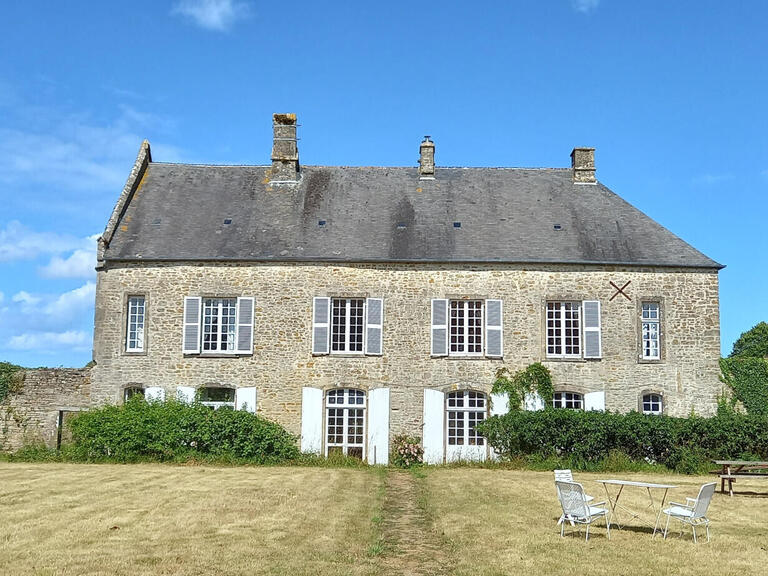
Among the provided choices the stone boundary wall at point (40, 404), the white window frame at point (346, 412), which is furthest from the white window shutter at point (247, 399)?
the stone boundary wall at point (40, 404)

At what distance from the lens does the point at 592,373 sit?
65.2ft

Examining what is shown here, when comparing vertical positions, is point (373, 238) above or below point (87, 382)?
above

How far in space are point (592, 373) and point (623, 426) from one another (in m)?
2.00

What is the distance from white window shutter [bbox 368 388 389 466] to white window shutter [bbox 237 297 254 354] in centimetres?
317

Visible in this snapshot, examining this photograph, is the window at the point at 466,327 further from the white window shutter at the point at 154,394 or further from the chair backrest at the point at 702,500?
the chair backrest at the point at 702,500

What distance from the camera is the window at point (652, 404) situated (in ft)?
65.4

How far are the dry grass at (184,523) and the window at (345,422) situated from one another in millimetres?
3440

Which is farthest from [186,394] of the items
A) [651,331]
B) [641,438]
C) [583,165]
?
[583,165]

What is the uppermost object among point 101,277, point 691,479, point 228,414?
point 101,277

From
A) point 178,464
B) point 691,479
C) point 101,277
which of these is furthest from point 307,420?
point 691,479

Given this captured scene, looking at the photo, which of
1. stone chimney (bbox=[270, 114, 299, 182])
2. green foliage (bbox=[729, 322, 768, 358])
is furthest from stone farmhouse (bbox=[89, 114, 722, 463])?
green foliage (bbox=[729, 322, 768, 358])

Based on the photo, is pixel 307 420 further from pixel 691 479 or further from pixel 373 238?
pixel 691 479

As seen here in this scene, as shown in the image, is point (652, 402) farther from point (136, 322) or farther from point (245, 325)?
point (136, 322)

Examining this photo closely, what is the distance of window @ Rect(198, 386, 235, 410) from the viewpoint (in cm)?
1989
